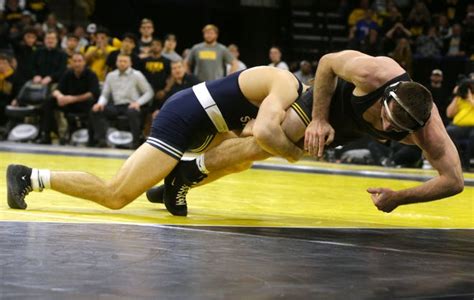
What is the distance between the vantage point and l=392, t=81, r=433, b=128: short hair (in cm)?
426

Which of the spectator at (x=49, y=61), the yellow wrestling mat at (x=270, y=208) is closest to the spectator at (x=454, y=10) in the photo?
the spectator at (x=49, y=61)

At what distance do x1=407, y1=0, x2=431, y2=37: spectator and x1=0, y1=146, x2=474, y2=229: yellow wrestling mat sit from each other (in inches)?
294

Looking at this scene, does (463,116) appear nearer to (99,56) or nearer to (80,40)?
(99,56)

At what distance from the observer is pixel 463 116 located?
11.0 meters

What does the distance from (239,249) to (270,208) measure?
6.28 ft

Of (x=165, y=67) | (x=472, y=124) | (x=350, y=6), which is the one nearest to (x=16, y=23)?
(x=165, y=67)

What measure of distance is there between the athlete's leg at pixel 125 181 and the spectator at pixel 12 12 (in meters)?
11.3

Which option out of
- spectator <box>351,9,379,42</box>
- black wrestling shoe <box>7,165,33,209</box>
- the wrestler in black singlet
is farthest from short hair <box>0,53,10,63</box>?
the wrestler in black singlet

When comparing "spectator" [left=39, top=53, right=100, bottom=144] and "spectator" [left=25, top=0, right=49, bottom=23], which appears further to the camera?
"spectator" [left=25, top=0, right=49, bottom=23]

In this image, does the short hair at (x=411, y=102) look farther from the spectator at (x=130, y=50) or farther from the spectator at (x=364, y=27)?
the spectator at (x=364, y=27)

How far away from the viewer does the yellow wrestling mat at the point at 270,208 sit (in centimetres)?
500

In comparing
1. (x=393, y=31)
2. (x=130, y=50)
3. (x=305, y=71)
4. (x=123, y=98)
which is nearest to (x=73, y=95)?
(x=123, y=98)

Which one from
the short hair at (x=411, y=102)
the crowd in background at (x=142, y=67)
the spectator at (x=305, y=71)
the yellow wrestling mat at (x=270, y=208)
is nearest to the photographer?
the short hair at (x=411, y=102)

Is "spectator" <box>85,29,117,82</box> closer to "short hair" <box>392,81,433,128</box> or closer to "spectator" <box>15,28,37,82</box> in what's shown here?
"spectator" <box>15,28,37,82</box>
